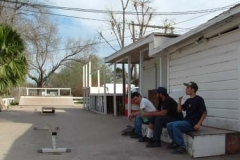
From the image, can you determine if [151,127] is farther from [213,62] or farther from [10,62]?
[10,62]

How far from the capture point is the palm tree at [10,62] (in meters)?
14.5

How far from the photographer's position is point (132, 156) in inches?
268

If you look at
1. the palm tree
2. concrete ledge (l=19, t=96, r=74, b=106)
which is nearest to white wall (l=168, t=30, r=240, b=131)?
the palm tree

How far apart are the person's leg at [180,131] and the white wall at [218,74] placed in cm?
116

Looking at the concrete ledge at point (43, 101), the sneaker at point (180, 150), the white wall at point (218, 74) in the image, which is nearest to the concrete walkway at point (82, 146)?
the sneaker at point (180, 150)

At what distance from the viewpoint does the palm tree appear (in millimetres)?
14477

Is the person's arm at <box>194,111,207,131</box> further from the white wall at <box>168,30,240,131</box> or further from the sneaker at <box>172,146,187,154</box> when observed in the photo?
the white wall at <box>168,30,240,131</box>

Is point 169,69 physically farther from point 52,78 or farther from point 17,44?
point 52,78

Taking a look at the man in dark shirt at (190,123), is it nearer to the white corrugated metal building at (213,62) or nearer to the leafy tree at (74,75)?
the white corrugated metal building at (213,62)

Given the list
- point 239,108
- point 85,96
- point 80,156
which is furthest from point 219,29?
point 85,96

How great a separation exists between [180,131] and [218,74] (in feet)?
Answer: 6.34

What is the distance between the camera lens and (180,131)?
6883 millimetres

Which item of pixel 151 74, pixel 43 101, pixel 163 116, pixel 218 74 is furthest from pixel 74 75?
pixel 163 116

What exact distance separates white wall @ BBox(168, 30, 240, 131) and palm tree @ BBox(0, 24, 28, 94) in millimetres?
8065
